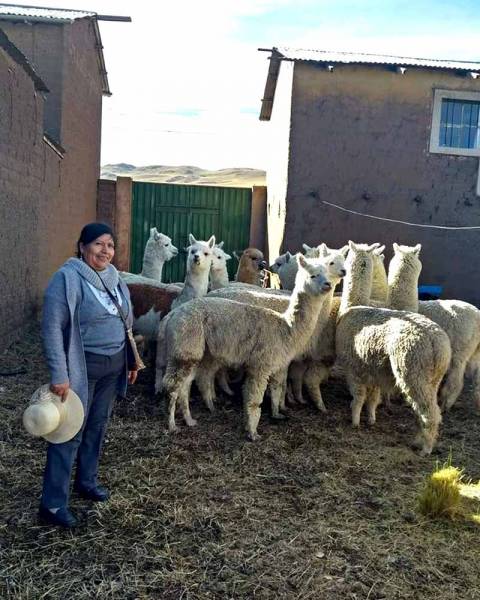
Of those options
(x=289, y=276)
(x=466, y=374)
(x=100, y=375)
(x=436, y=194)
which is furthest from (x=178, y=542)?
(x=436, y=194)

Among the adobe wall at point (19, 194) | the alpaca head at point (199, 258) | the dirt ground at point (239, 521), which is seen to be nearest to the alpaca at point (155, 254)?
the adobe wall at point (19, 194)

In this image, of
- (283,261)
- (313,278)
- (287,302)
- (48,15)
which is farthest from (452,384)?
(48,15)

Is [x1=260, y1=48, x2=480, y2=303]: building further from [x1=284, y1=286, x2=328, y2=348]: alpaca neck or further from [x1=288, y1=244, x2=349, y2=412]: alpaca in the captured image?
[x1=284, y1=286, x2=328, y2=348]: alpaca neck

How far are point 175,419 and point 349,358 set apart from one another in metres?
1.77

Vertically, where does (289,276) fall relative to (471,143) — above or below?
below

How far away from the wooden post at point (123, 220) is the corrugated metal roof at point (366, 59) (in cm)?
525

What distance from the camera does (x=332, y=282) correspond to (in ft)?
18.3

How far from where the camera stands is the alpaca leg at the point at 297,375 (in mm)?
6531

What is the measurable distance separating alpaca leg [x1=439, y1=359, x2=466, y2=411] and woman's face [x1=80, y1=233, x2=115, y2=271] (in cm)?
420

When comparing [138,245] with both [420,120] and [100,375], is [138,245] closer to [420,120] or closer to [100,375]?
[420,120]

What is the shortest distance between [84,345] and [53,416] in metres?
0.48

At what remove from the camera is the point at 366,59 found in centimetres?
1100

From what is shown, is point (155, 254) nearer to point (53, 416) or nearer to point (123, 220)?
point (53, 416)

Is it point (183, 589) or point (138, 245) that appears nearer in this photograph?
point (183, 589)
